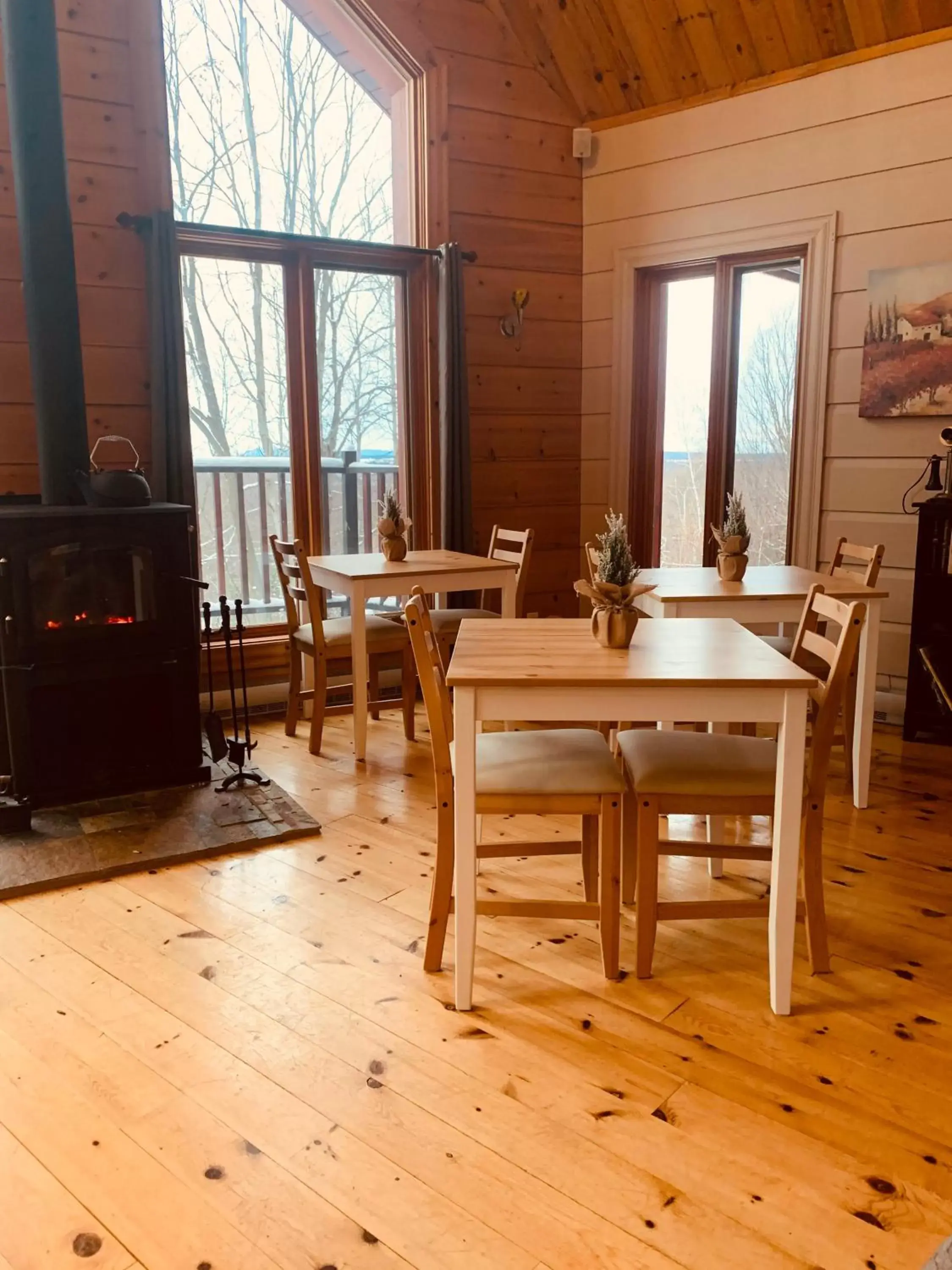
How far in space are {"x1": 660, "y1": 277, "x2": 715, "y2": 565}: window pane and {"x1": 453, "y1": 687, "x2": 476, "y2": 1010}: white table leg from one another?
129 inches

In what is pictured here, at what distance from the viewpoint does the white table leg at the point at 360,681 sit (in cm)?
390

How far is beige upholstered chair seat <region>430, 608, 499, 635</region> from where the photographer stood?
423cm

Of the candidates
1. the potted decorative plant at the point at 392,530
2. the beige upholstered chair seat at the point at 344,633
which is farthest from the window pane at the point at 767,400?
the beige upholstered chair seat at the point at 344,633

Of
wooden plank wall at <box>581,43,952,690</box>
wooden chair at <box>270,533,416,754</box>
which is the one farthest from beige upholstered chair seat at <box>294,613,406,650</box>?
wooden plank wall at <box>581,43,952,690</box>

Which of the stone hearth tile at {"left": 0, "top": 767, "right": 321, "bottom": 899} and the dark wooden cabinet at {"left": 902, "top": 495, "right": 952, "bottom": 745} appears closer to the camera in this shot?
the stone hearth tile at {"left": 0, "top": 767, "right": 321, "bottom": 899}

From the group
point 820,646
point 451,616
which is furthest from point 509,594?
point 820,646

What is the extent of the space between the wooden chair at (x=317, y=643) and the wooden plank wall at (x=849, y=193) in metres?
2.01

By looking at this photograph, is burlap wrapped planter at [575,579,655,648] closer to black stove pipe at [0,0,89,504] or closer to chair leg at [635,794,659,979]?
chair leg at [635,794,659,979]

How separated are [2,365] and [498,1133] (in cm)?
340

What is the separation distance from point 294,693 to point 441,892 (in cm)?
208

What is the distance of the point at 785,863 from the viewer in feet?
7.27

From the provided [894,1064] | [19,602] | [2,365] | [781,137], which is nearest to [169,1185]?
[894,1064]

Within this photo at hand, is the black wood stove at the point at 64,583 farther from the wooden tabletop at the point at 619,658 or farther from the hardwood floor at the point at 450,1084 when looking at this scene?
the wooden tabletop at the point at 619,658

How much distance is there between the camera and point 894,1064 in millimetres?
2043
